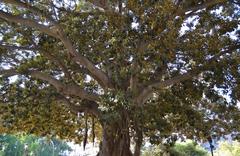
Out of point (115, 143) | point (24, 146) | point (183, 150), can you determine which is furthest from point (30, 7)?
point (24, 146)

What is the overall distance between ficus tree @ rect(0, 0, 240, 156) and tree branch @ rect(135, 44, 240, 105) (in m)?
0.02

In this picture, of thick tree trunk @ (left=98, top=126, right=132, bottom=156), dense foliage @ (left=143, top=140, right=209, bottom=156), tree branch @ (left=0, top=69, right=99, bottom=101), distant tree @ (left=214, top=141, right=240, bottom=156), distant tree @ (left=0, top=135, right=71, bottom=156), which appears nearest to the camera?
thick tree trunk @ (left=98, top=126, right=132, bottom=156)

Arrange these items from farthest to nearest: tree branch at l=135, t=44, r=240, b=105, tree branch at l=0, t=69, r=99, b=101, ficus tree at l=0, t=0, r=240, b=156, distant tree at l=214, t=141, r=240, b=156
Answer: distant tree at l=214, t=141, r=240, b=156, tree branch at l=0, t=69, r=99, b=101, tree branch at l=135, t=44, r=240, b=105, ficus tree at l=0, t=0, r=240, b=156

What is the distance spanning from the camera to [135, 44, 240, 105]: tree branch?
9.50m

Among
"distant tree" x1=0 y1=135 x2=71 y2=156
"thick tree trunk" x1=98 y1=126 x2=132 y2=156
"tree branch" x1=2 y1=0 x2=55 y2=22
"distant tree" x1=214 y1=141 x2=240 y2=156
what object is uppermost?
"distant tree" x1=0 y1=135 x2=71 y2=156

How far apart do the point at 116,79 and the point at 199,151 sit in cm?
1952

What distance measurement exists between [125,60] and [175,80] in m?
1.77

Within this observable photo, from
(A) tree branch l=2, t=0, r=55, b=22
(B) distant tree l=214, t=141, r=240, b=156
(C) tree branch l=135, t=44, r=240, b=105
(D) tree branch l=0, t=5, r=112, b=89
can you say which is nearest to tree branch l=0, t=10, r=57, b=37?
(D) tree branch l=0, t=5, r=112, b=89

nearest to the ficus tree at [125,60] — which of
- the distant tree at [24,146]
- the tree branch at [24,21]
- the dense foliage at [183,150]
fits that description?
the tree branch at [24,21]

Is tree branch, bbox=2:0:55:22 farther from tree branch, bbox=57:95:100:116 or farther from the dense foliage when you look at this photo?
the dense foliage

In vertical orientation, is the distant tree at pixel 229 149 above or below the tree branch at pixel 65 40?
above

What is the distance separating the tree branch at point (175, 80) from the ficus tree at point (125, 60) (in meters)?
0.02

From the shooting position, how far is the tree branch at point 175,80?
950 cm

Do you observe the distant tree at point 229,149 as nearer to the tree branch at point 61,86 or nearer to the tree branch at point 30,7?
the tree branch at point 61,86
